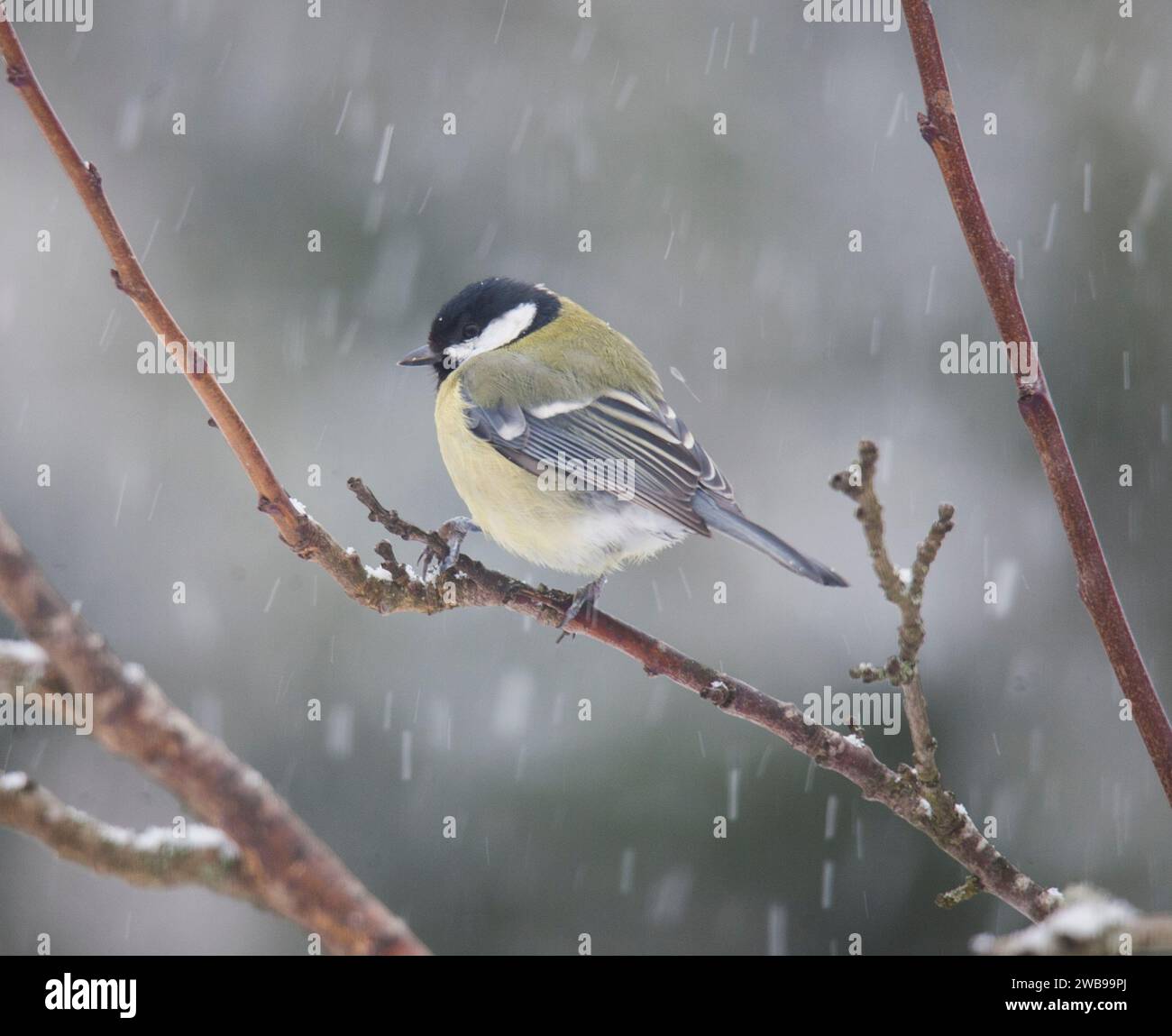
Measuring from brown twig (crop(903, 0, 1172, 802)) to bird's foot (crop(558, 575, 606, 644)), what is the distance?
74 centimetres

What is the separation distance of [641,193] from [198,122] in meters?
1.71

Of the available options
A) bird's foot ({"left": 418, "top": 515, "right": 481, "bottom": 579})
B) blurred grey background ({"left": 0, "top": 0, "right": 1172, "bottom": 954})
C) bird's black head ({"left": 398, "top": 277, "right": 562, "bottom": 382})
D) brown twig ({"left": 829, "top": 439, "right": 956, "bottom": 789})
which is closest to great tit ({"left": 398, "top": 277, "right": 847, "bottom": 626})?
bird's black head ({"left": 398, "top": 277, "right": 562, "bottom": 382})

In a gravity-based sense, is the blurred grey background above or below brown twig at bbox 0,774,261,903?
above

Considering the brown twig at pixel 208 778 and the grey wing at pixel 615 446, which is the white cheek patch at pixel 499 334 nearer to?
the grey wing at pixel 615 446

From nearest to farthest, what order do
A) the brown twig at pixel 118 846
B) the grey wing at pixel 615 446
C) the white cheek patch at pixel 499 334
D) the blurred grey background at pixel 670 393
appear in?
the brown twig at pixel 118 846 → the grey wing at pixel 615 446 → the white cheek patch at pixel 499 334 → the blurred grey background at pixel 670 393

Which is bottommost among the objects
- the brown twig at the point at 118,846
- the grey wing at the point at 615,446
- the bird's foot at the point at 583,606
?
the brown twig at the point at 118,846

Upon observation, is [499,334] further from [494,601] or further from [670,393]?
[494,601]

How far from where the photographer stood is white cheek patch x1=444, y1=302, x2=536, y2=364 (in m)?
3.14

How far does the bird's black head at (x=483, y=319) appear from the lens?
121 inches

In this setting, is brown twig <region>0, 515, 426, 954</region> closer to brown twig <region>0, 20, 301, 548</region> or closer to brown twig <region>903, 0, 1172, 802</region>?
brown twig <region>0, 20, 301, 548</region>

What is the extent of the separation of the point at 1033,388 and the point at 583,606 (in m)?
1.06

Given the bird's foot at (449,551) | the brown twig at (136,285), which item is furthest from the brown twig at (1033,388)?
the bird's foot at (449,551)

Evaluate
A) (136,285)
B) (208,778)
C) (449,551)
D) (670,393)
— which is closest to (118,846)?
(208,778)

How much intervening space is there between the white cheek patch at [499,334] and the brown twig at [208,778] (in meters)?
2.28
